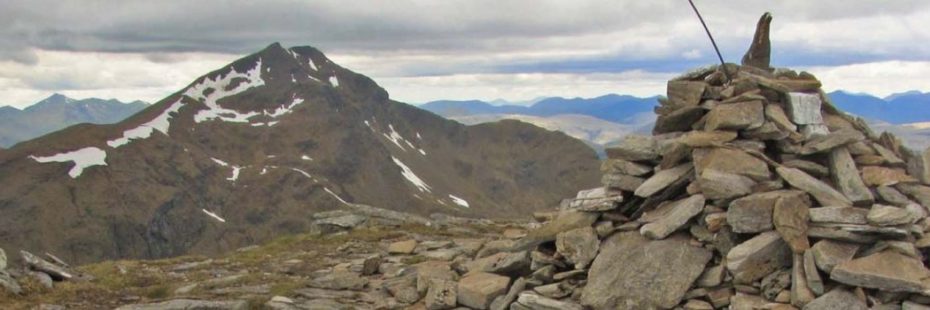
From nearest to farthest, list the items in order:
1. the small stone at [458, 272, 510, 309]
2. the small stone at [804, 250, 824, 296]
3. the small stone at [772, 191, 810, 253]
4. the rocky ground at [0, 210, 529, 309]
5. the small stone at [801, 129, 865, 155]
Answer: the small stone at [804, 250, 824, 296]
the small stone at [772, 191, 810, 253]
the small stone at [801, 129, 865, 155]
the small stone at [458, 272, 510, 309]
the rocky ground at [0, 210, 529, 309]

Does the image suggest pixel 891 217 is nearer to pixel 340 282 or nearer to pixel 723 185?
pixel 723 185

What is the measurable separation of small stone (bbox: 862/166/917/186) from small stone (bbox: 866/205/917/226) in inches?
101

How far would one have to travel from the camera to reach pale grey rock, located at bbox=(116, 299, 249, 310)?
21672mm

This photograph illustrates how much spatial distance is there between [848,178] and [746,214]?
3.22 metres

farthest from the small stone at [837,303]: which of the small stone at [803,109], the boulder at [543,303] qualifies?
the small stone at [803,109]

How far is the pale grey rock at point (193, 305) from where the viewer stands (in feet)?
71.1

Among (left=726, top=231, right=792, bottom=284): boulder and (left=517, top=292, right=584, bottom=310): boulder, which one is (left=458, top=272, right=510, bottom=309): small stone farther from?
(left=726, top=231, right=792, bottom=284): boulder

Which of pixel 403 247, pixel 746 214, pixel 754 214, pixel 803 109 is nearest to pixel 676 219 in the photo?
pixel 746 214

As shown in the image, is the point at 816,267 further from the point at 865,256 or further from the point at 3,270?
the point at 3,270

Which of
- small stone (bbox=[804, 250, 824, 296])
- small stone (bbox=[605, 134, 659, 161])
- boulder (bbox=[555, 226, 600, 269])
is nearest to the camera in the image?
small stone (bbox=[804, 250, 824, 296])

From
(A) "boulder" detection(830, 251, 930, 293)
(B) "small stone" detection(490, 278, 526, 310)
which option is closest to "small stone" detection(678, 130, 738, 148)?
(A) "boulder" detection(830, 251, 930, 293)

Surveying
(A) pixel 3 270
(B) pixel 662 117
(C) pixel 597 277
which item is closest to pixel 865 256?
(C) pixel 597 277

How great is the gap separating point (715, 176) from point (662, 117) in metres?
4.83

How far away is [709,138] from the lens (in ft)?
68.5
